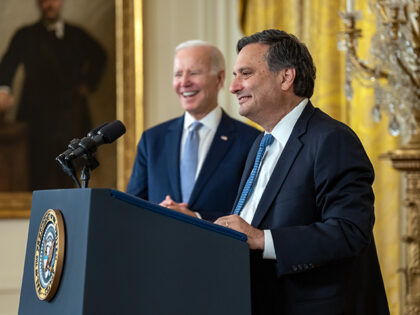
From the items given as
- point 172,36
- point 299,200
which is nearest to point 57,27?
point 172,36

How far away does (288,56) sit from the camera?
256 centimetres

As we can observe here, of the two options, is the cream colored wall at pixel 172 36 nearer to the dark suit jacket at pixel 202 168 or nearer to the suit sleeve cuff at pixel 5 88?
the suit sleeve cuff at pixel 5 88

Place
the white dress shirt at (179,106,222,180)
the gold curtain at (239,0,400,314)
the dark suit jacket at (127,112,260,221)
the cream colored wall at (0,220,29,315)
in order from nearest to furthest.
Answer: the dark suit jacket at (127,112,260,221) < the white dress shirt at (179,106,222,180) < the gold curtain at (239,0,400,314) < the cream colored wall at (0,220,29,315)

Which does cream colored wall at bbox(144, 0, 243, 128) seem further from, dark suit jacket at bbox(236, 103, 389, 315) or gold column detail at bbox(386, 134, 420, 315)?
dark suit jacket at bbox(236, 103, 389, 315)

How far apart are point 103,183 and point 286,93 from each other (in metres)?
3.98

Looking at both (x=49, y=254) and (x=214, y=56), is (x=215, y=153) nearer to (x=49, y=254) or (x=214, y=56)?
(x=214, y=56)

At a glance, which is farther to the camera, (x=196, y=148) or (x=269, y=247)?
(x=196, y=148)

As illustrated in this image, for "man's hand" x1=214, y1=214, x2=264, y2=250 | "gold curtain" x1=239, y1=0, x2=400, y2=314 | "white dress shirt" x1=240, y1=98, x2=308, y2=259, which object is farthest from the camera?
"gold curtain" x1=239, y1=0, x2=400, y2=314

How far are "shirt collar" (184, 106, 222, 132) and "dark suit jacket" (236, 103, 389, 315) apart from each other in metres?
1.46

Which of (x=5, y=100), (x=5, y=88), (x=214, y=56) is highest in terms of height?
(x=5, y=88)

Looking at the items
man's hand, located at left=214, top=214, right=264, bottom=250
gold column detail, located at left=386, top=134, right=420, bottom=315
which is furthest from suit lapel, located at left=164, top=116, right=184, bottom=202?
man's hand, located at left=214, top=214, right=264, bottom=250

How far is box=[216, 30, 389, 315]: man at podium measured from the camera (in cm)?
220

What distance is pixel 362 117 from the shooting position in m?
4.73

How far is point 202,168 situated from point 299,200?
1.45 meters
